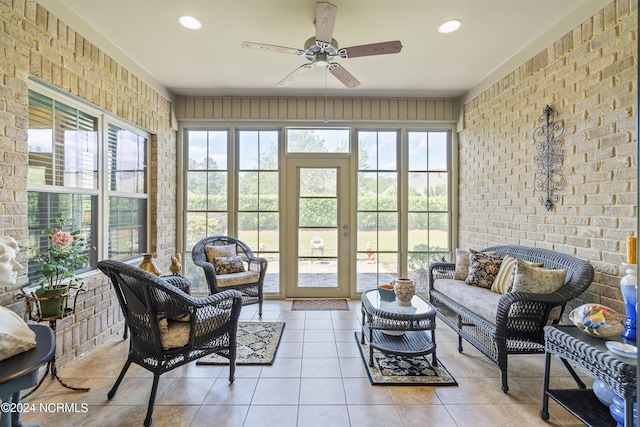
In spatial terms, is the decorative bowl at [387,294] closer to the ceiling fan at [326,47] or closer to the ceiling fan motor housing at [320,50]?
the ceiling fan at [326,47]

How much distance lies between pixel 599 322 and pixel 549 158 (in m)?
1.68

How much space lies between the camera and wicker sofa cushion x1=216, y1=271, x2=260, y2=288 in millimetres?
3539

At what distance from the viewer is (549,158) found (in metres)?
2.85

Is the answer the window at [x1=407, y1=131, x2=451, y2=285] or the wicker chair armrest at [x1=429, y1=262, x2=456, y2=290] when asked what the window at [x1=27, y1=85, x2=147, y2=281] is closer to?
the wicker chair armrest at [x1=429, y1=262, x2=456, y2=290]

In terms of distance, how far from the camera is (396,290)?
2639mm

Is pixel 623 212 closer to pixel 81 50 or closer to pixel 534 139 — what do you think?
pixel 534 139

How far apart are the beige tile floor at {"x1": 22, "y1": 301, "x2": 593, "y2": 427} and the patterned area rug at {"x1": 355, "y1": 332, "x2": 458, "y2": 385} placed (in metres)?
0.06

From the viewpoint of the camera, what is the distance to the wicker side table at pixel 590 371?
4.79 feet

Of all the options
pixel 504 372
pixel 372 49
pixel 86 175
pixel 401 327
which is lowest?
pixel 504 372

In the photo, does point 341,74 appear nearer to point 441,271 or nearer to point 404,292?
point 404,292

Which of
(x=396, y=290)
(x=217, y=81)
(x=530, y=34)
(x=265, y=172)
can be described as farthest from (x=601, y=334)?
(x=217, y=81)

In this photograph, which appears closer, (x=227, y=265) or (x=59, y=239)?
(x=59, y=239)

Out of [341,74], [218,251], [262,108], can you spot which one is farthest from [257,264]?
[341,74]

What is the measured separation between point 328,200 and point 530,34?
114 inches
